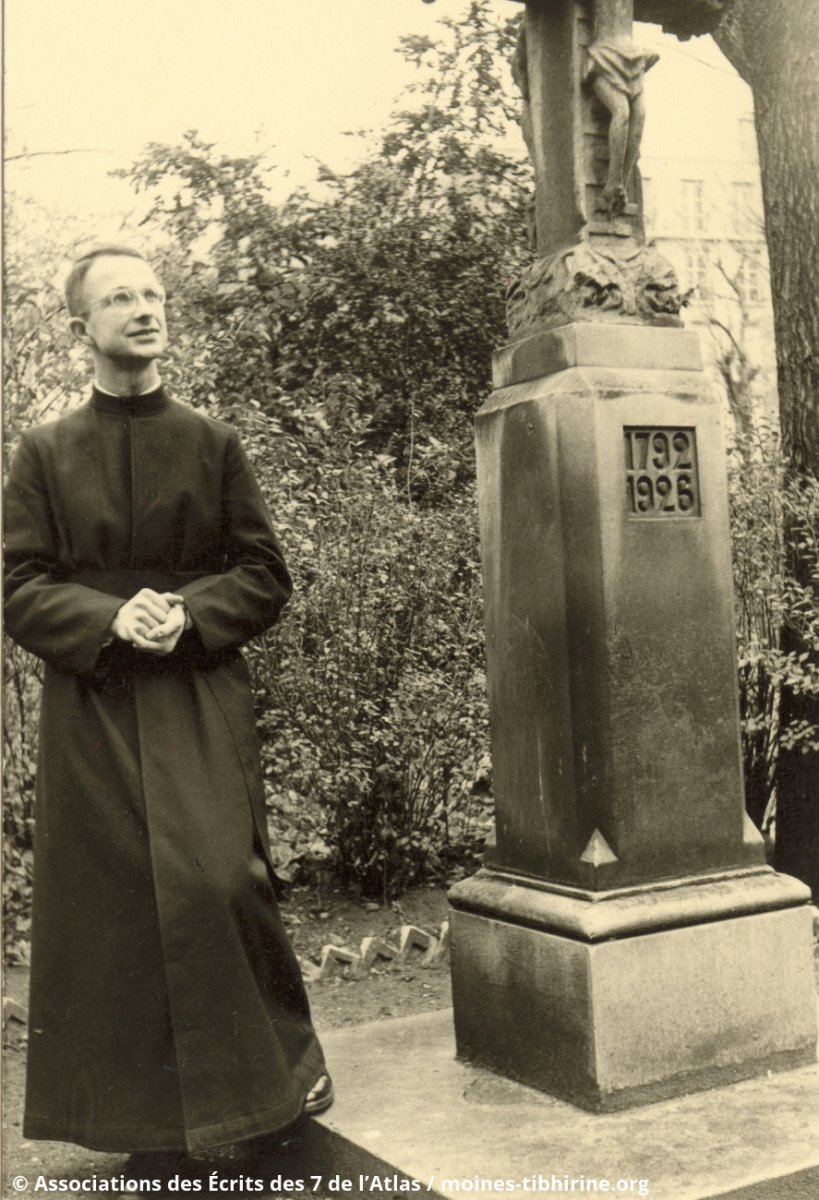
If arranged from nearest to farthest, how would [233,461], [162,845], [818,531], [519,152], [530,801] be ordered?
[162,845]
[233,461]
[530,801]
[818,531]
[519,152]

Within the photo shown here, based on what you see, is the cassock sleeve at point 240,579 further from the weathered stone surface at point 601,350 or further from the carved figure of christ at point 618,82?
the carved figure of christ at point 618,82

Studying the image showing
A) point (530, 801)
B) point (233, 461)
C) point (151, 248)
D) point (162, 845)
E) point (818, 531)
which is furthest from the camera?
point (151, 248)

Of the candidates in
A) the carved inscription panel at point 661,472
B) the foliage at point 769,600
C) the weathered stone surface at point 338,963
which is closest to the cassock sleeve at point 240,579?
the carved inscription panel at point 661,472

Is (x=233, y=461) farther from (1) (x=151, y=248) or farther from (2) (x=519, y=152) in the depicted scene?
(2) (x=519, y=152)

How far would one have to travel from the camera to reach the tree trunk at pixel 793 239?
6109mm

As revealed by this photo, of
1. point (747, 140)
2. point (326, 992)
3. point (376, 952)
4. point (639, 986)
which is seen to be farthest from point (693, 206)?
point (639, 986)

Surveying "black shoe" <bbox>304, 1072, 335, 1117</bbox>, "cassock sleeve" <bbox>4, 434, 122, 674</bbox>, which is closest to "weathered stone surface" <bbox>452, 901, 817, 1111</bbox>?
"black shoe" <bbox>304, 1072, 335, 1117</bbox>

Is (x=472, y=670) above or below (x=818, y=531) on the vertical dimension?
below

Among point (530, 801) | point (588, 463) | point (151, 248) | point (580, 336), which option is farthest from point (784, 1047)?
point (151, 248)

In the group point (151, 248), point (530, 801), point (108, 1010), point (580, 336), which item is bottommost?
point (108, 1010)

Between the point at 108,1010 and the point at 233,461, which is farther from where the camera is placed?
the point at 233,461

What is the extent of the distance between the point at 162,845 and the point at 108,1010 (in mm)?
404

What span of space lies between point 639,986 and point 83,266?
2.22 metres

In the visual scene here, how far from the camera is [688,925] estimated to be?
3.40m
